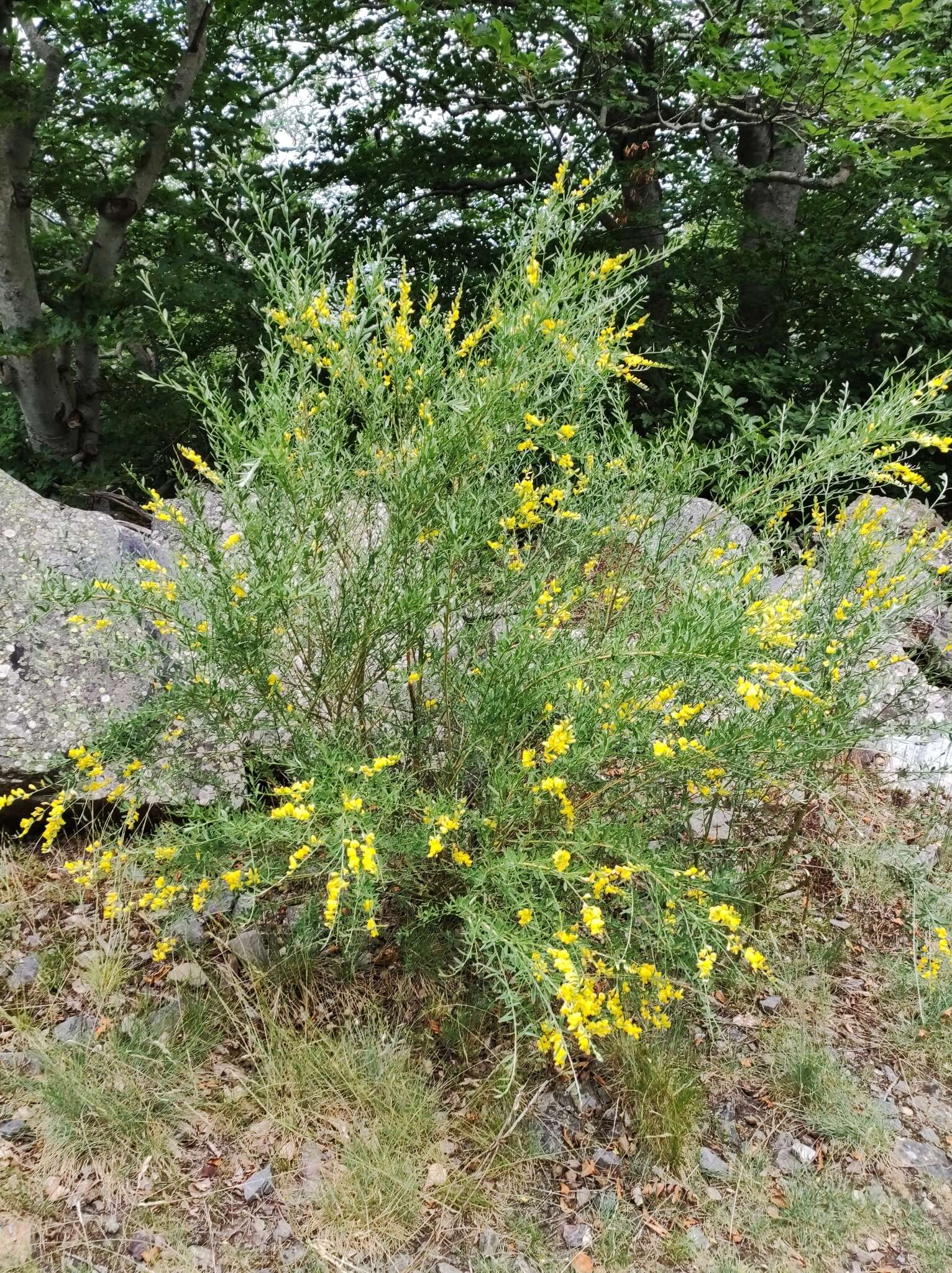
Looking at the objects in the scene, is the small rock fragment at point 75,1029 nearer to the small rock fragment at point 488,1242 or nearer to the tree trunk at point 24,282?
the small rock fragment at point 488,1242

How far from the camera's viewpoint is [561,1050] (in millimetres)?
1564

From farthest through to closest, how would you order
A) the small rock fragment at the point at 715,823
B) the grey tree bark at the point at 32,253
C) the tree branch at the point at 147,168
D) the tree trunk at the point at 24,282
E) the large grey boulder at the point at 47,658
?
the tree branch at the point at 147,168 → the grey tree bark at the point at 32,253 → the tree trunk at the point at 24,282 → the small rock fragment at the point at 715,823 → the large grey boulder at the point at 47,658

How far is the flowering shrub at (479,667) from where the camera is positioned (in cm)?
185

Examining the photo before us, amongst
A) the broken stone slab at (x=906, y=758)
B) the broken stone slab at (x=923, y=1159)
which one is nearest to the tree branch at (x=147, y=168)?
the broken stone slab at (x=906, y=758)

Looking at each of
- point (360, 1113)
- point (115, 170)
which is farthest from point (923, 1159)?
point (115, 170)

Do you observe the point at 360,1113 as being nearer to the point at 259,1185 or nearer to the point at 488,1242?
the point at 259,1185

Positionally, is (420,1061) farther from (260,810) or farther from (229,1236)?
(260,810)

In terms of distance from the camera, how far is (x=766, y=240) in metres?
5.10

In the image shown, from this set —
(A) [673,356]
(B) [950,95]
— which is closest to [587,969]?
(B) [950,95]

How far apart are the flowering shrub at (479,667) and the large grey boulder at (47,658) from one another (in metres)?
0.25

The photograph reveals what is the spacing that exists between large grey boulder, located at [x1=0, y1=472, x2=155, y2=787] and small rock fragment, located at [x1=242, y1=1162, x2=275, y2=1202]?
122cm

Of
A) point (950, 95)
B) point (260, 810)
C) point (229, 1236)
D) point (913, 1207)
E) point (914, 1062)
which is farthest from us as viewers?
point (950, 95)

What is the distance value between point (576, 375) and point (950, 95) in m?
2.21

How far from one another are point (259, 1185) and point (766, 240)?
5481mm
